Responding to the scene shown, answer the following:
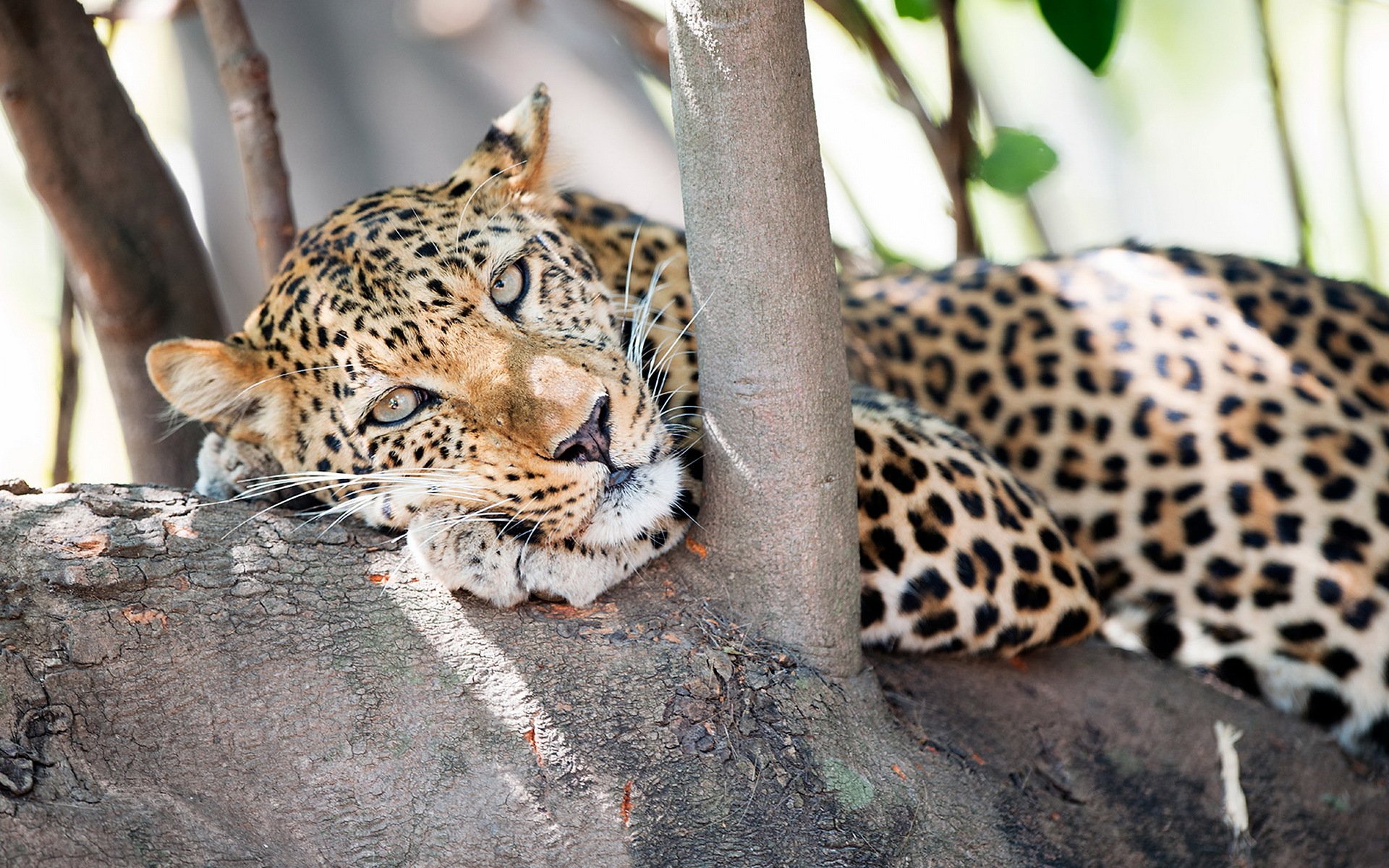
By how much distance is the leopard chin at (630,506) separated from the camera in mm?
2791

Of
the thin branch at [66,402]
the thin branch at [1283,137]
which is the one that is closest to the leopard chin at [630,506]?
the thin branch at [66,402]

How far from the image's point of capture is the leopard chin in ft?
9.16

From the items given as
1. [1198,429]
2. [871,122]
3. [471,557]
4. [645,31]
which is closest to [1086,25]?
[1198,429]

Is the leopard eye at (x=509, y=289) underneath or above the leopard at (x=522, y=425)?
above

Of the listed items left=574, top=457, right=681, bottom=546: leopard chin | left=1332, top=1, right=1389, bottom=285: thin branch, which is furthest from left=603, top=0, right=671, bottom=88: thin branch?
left=574, top=457, right=681, bottom=546: leopard chin

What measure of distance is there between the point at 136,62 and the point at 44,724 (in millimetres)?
6463

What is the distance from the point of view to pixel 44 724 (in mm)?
2178

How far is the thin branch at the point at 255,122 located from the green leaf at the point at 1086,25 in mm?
2627

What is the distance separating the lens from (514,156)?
3516mm

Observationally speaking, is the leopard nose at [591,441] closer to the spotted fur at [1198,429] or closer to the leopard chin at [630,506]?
the leopard chin at [630,506]

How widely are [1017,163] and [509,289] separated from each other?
1.83 meters

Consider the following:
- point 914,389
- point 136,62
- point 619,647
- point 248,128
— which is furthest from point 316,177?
point 619,647

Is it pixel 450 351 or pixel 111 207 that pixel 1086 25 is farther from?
pixel 111 207

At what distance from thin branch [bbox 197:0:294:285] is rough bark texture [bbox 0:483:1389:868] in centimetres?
194
